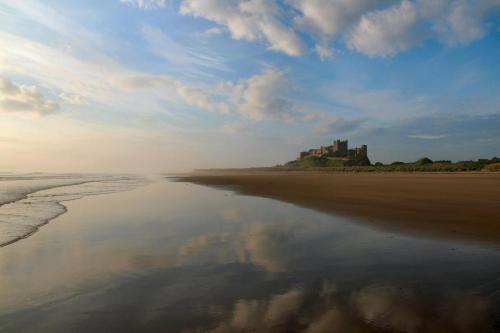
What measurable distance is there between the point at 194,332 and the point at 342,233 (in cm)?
665

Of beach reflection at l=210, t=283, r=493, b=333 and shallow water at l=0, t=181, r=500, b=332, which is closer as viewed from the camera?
beach reflection at l=210, t=283, r=493, b=333

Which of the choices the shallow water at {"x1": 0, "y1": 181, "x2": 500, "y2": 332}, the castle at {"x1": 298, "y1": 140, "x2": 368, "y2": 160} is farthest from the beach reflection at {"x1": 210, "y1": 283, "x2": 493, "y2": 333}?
the castle at {"x1": 298, "y1": 140, "x2": 368, "y2": 160}

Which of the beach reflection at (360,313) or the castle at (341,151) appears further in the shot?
the castle at (341,151)

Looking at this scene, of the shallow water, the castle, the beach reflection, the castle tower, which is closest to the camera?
the beach reflection

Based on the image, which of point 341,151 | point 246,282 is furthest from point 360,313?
point 341,151

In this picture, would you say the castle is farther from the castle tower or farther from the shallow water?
the shallow water

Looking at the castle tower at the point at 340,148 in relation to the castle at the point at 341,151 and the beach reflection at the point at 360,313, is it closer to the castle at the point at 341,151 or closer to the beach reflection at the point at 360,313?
the castle at the point at 341,151

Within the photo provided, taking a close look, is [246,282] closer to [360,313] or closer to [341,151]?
[360,313]

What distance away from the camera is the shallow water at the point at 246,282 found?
3.99m

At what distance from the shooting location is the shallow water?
399 cm

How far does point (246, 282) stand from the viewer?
542 cm

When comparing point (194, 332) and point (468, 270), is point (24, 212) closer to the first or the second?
point (194, 332)

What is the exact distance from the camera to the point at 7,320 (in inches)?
162

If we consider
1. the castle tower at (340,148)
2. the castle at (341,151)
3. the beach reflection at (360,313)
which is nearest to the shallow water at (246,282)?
the beach reflection at (360,313)
